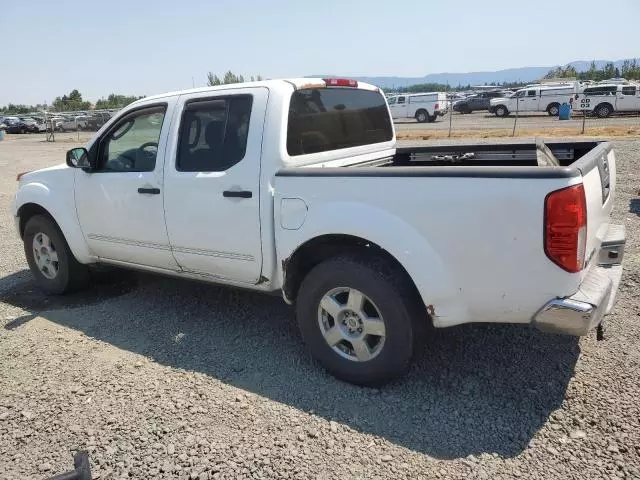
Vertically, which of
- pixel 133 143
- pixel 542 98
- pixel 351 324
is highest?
pixel 542 98

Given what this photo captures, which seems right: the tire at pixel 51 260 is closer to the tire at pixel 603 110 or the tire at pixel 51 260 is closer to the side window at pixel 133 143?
the side window at pixel 133 143

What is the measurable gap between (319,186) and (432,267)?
875 millimetres

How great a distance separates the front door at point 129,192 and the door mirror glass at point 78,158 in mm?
69

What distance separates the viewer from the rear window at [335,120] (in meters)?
3.88

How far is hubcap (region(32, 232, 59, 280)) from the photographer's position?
539 cm

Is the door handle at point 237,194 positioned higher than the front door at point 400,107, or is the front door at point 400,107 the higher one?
→ the front door at point 400,107

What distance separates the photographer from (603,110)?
30172mm

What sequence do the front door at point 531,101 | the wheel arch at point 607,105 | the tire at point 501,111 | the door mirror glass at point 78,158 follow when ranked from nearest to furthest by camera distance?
the door mirror glass at point 78,158, the wheel arch at point 607,105, the front door at point 531,101, the tire at point 501,111

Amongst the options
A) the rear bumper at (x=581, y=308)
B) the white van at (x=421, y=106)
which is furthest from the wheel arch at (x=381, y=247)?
the white van at (x=421, y=106)

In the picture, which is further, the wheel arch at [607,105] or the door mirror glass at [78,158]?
the wheel arch at [607,105]

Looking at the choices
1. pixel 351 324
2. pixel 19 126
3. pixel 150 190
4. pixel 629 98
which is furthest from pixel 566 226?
pixel 19 126

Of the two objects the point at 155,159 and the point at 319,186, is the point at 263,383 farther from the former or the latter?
the point at 155,159

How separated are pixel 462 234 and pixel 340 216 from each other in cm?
76

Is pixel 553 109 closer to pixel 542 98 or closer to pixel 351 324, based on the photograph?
pixel 542 98
